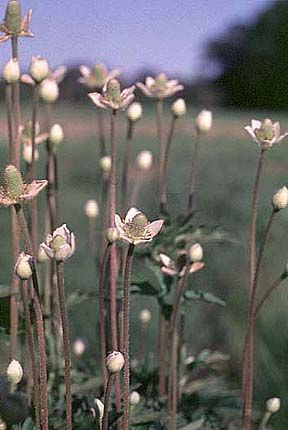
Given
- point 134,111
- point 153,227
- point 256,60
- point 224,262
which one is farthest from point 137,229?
point 256,60

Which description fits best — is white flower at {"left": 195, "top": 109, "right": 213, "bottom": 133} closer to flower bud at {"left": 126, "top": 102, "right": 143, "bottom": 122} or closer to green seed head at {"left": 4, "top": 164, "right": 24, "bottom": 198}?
flower bud at {"left": 126, "top": 102, "right": 143, "bottom": 122}

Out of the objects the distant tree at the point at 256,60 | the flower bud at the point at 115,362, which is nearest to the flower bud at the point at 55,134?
the flower bud at the point at 115,362

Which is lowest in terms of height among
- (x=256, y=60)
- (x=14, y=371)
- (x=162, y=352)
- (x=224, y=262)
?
(x=256, y=60)

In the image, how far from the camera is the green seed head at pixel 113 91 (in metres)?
0.71

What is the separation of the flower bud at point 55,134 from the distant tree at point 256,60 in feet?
46.2

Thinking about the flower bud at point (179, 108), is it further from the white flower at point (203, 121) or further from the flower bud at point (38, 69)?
the flower bud at point (38, 69)

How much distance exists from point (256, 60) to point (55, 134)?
15.3 metres

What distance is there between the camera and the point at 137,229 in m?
0.62

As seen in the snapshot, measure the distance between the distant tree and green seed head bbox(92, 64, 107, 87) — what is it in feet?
45.9

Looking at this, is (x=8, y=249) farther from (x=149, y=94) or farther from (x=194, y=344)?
(x=149, y=94)

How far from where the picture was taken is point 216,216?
103 inches

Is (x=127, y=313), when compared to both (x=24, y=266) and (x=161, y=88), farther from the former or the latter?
(x=161, y=88)

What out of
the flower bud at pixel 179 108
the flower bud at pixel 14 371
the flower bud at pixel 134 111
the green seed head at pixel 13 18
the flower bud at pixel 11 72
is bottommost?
the flower bud at pixel 14 371

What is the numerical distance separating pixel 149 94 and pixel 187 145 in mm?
4894
